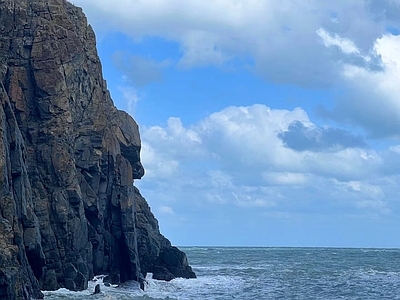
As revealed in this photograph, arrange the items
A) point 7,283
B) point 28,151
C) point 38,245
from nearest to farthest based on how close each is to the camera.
Answer: point 7,283 → point 38,245 → point 28,151

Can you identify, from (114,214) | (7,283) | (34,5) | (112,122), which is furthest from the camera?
(112,122)

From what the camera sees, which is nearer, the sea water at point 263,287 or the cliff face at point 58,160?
the cliff face at point 58,160

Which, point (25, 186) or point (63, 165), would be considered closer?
point (25, 186)

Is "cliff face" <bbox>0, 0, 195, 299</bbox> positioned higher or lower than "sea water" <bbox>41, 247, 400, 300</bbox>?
higher

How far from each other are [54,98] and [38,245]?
12.2 metres

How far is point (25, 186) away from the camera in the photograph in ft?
158

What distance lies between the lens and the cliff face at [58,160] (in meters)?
47.1

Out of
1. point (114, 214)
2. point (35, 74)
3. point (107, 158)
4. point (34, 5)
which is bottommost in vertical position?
point (114, 214)

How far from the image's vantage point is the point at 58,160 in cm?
5412

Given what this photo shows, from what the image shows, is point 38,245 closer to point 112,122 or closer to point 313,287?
point 112,122

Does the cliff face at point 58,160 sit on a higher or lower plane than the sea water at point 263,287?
higher

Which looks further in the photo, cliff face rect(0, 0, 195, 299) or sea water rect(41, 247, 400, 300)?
sea water rect(41, 247, 400, 300)

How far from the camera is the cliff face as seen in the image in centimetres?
4706

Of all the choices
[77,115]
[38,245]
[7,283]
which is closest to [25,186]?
[38,245]
